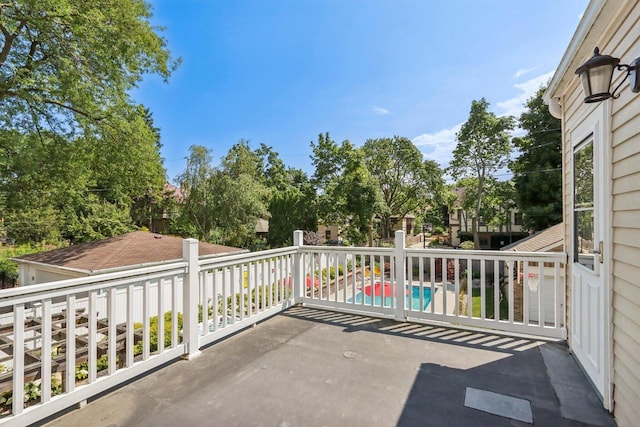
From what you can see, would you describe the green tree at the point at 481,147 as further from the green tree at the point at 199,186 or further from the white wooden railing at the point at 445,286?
the white wooden railing at the point at 445,286

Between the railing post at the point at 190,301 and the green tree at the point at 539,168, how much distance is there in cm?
1600

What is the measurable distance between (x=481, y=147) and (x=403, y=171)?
4782mm

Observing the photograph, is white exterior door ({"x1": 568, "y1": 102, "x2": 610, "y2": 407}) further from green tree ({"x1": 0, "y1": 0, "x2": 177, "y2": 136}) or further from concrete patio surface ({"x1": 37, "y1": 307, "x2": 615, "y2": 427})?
green tree ({"x1": 0, "y1": 0, "x2": 177, "y2": 136})

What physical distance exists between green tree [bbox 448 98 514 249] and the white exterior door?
1752 cm

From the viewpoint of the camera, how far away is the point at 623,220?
169 centimetres

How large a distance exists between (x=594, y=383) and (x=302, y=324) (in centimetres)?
260

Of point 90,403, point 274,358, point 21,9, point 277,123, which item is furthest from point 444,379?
point 277,123

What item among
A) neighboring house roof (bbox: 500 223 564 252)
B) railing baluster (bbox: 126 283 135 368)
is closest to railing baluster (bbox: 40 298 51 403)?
railing baluster (bbox: 126 283 135 368)

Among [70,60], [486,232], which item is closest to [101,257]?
[70,60]

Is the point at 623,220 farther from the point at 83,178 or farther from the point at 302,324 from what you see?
the point at 83,178

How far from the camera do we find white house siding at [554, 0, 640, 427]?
1.55 metres

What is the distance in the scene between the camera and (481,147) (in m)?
18.3

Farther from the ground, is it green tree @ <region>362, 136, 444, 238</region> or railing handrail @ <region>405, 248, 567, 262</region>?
green tree @ <region>362, 136, 444, 238</region>

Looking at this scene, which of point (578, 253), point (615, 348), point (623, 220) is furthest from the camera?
point (578, 253)
